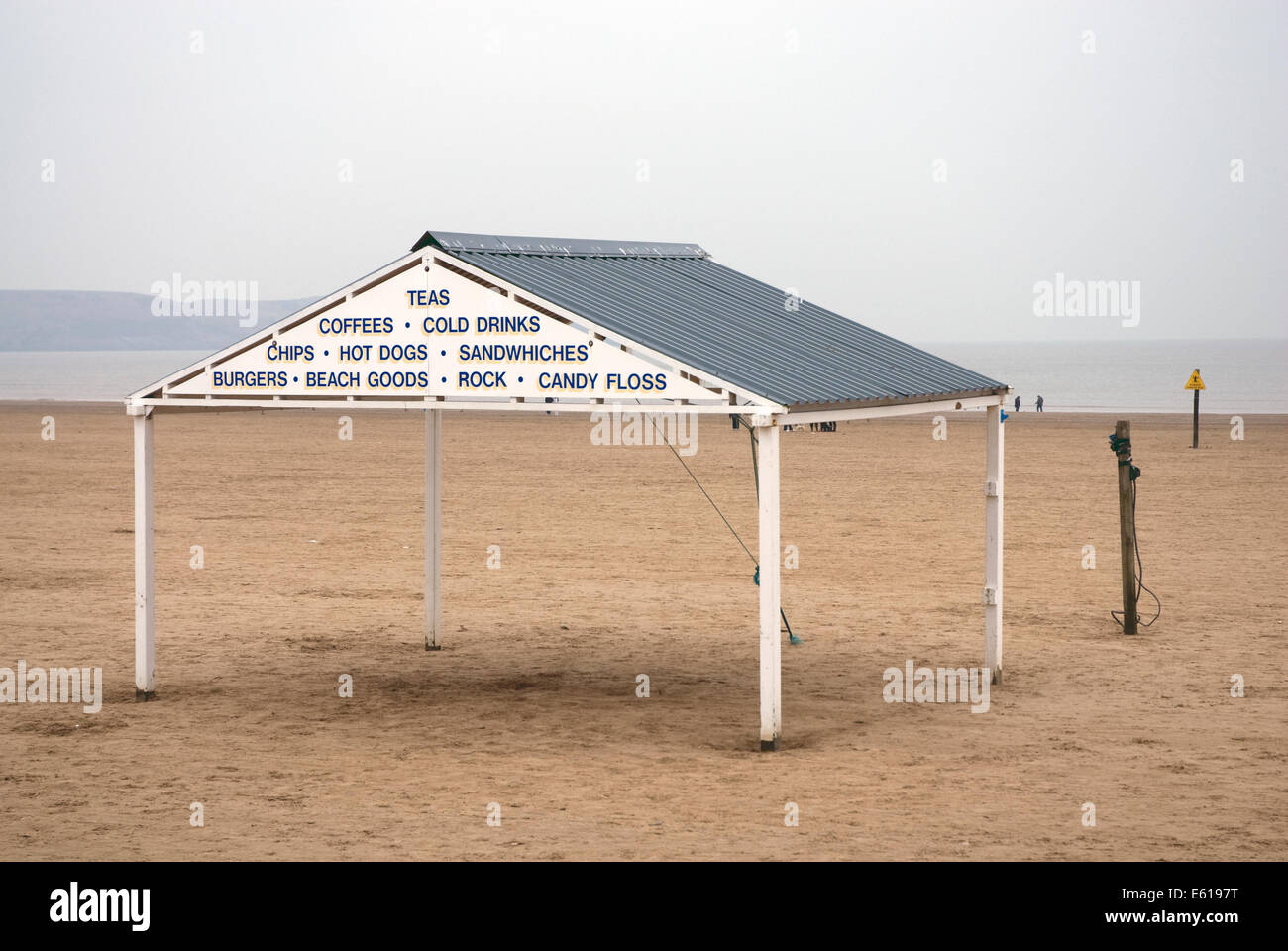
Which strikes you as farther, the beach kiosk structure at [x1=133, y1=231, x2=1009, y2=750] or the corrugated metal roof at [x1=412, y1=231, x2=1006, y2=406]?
the corrugated metal roof at [x1=412, y1=231, x2=1006, y2=406]

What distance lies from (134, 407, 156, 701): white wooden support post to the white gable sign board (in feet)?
2.72

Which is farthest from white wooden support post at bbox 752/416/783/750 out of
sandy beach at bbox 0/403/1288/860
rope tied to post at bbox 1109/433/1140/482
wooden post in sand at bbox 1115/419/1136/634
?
rope tied to post at bbox 1109/433/1140/482

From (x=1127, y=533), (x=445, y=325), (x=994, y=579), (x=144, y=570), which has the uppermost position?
(x=445, y=325)

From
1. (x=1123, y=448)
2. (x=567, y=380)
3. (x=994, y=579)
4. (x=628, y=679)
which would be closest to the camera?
(x=567, y=380)

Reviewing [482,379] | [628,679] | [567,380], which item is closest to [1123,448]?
[628,679]

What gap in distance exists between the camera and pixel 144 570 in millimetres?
12844

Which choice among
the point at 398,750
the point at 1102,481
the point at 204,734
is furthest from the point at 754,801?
the point at 1102,481

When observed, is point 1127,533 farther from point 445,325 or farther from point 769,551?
point 445,325

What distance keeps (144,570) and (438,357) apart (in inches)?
129

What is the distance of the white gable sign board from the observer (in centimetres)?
1112

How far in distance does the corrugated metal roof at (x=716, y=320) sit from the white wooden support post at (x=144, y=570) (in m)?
3.06

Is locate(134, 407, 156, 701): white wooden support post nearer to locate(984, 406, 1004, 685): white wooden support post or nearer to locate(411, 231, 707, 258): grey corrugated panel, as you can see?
locate(411, 231, 707, 258): grey corrugated panel

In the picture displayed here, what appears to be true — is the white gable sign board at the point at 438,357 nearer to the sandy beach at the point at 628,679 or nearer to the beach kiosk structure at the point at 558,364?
the beach kiosk structure at the point at 558,364

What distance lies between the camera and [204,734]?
1170 centimetres
